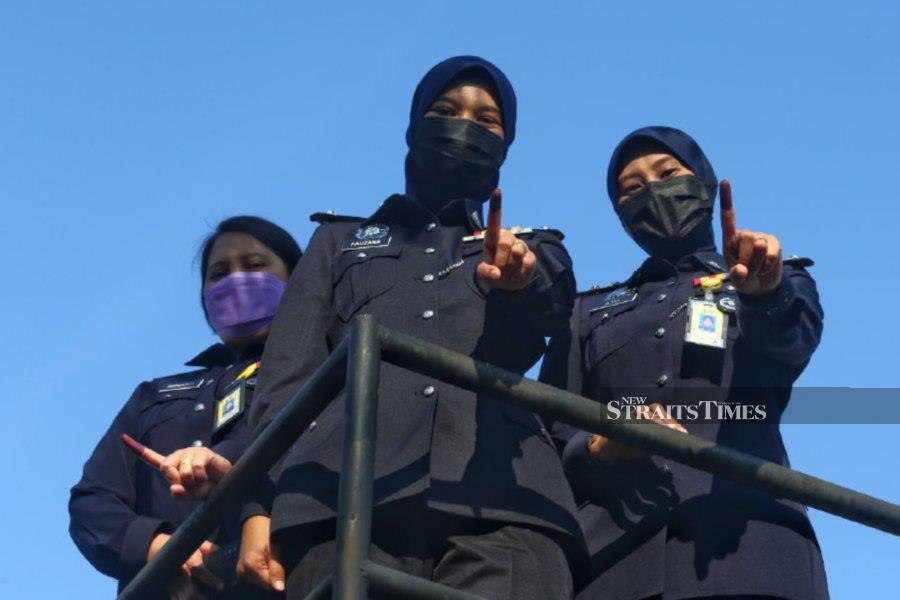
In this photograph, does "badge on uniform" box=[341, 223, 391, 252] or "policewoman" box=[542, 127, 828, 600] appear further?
"badge on uniform" box=[341, 223, 391, 252]

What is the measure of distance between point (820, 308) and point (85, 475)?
8.29ft

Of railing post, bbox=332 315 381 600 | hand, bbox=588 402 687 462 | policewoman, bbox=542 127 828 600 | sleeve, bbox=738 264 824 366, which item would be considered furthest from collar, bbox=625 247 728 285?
railing post, bbox=332 315 381 600

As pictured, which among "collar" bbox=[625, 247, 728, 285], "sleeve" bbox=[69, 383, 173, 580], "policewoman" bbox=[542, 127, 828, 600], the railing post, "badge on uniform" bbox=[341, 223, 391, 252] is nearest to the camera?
the railing post

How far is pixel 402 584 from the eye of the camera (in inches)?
148

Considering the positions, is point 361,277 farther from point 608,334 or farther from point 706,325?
point 706,325

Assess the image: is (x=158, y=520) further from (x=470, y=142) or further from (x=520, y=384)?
(x=520, y=384)

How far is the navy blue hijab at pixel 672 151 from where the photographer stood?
6285 millimetres

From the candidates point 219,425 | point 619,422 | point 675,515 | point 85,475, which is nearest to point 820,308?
point 675,515

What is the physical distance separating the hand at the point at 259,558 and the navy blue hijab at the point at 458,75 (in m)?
1.67

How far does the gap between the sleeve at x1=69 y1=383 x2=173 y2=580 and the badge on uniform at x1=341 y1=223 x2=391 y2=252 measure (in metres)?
1.15

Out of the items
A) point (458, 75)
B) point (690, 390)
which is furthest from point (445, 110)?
point (690, 390)

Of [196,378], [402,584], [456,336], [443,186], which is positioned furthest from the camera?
[196,378]

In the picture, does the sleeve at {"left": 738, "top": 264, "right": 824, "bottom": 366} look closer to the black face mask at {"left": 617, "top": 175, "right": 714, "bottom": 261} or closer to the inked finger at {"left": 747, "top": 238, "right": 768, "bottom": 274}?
the inked finger at {"left": 747, "top": 238, "right": 768, "bottom": 274}

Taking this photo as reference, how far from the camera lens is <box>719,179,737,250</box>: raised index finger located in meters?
4.72
